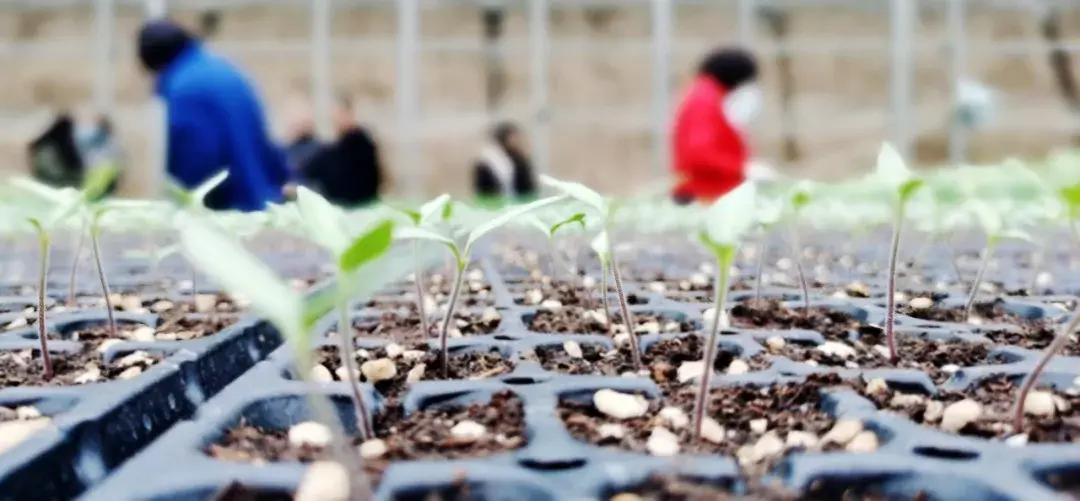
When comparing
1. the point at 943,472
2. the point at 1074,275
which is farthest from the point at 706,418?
the point at 1074,275

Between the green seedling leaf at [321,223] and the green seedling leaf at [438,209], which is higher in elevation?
the green seedling leaf at [321,223]

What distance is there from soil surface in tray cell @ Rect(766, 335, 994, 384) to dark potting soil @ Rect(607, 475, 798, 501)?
247 mm

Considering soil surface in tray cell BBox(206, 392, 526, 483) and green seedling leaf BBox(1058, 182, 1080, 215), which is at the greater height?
green seedling leaf BBox(1058, 182, 1080, 215)

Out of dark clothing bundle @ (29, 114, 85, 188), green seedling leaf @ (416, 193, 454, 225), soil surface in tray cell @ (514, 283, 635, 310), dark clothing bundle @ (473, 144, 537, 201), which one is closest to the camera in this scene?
green seedling leaf @ (416, 193, 454, 225)

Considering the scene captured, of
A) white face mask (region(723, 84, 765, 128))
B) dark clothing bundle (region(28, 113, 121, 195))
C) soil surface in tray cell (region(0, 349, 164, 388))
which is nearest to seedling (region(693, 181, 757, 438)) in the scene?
soil surface in tray cell (region(0, 349, 164, 388))

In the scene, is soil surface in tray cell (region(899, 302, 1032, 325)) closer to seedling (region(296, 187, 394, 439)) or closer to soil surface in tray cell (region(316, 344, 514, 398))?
soil surface in tray cell (region(316, 344, 514, 398))

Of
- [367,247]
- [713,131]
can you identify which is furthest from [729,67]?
[367,247]

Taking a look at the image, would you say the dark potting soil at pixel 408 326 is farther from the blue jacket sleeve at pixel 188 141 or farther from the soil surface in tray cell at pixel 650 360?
the blue jacket sleeve at pixel 188 141

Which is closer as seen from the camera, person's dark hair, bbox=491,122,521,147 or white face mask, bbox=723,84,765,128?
white face mask, bbox=723,84,765,128

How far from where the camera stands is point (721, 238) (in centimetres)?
40

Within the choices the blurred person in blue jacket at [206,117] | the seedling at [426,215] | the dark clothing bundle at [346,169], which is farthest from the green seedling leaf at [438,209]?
the dark clothing bundle at [346,169]

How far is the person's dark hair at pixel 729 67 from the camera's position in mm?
3410

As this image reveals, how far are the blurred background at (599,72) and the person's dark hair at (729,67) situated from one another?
2005 millimetres

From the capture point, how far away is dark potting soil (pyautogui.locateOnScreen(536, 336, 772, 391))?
0.56 meters
